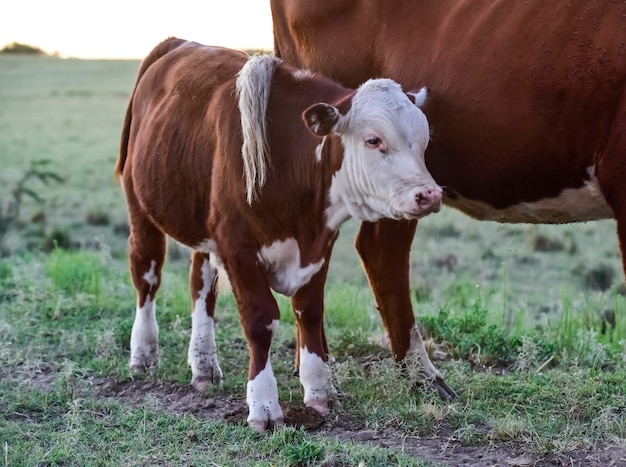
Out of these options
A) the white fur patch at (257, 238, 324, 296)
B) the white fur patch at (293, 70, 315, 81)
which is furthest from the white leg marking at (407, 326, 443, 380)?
the white fur patch at (293, 70, 315, 81)

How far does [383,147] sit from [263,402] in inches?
54.0

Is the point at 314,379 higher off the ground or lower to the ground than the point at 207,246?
lower

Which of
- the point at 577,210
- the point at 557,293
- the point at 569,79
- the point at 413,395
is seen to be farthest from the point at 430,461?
the point at 557,293

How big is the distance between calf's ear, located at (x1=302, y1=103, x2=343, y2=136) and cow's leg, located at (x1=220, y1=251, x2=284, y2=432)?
2.51 ft

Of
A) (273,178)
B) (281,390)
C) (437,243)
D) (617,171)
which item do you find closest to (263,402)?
(281,390)

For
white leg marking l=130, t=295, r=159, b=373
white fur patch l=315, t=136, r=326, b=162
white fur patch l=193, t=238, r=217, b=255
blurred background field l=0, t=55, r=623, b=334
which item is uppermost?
white fur patch l=315, t=136, r=326, b=162

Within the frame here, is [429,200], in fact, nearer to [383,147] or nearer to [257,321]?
[383,147]

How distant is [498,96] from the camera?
15.2 feet

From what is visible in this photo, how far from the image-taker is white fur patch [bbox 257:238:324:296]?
465cm

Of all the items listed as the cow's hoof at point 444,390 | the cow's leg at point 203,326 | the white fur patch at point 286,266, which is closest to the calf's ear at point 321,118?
the white fur patch at point 286,266

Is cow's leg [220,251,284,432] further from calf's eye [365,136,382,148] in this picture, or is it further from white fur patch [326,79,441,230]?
calf's eye [365,136,382,148]

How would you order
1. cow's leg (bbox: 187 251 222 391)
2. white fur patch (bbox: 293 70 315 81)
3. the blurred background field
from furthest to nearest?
1. the blurred background field
2. cow's leg (bbox: 187 251 222 391)
3. white fur patch (bbox: 293 70 315 81)

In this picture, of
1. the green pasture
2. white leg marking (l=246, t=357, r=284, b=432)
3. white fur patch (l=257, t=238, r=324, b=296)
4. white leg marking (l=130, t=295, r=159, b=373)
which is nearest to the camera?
the green pasture

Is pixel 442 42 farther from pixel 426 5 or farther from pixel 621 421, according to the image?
pixel 621 421
